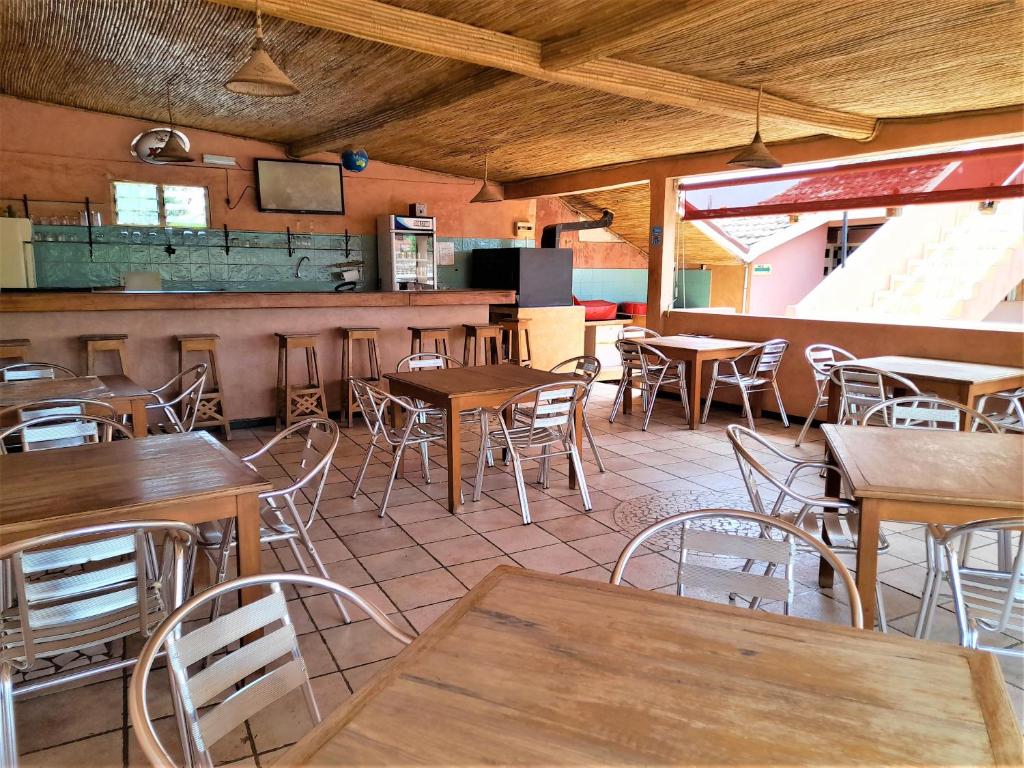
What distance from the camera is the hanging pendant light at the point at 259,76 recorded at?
2.89m

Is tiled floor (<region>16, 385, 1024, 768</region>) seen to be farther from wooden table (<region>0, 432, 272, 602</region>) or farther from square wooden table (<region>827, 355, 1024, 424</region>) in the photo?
square wooden table (<region>827, 355, 1024, 424</region>)

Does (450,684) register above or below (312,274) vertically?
below

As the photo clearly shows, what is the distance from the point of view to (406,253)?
9242mm

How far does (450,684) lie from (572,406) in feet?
9.96

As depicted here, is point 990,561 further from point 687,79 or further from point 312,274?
point 312,274

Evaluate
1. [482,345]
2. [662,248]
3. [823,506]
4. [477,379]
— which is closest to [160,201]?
[482,345]

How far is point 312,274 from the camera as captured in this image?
354 inches

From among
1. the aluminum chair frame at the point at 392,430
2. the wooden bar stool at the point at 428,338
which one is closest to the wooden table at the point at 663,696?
the aluminum chair frame at the point at 392,430

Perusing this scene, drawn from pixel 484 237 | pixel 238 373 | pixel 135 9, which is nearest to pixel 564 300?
pixel 484 237

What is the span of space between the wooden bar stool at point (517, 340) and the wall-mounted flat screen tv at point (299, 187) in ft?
9.63

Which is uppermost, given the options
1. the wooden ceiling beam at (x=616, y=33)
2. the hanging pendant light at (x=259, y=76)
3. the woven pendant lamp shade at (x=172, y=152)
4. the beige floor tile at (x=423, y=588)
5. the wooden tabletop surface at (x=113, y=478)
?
the wooden ceiling beam at (x=616, y=33)

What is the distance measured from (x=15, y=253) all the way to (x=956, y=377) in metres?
8.15

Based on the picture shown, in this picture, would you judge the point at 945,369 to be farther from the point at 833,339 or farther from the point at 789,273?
the point at 789,273

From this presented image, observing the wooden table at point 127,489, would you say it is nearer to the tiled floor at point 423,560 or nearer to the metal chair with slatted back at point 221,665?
the tiled floor at point 423,560
